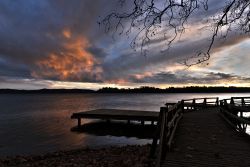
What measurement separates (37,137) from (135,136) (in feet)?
35.2

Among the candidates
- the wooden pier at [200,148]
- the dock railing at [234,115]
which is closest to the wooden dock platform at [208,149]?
the wooden pier at [200,148]

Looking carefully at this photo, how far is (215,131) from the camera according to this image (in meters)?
13.6

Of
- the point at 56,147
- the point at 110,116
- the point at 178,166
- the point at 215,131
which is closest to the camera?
the point at 178,166

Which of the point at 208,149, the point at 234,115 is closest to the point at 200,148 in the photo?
the point at 208,149

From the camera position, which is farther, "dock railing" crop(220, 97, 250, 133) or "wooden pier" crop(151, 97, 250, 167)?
"dock railing" crop(220, 97, 250, 133)

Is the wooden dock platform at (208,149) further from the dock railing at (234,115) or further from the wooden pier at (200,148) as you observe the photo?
the dock railing at (234,115)

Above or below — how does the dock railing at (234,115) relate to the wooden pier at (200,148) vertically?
above

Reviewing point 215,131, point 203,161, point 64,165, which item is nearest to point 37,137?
point 64,165

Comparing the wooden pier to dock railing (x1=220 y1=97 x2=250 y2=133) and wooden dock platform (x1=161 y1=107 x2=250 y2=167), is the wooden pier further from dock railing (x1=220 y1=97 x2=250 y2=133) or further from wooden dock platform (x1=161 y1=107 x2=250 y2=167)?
dock railing (x1=220 y1=97 x2=250 y2=133)

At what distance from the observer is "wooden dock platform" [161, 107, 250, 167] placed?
8273mm

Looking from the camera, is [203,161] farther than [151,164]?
No

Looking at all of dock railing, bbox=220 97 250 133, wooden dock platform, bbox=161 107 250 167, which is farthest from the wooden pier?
dock railing, bbox=220 97 250 133

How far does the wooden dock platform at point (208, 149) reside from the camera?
8.27 m

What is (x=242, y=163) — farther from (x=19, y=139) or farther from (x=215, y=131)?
(x=19, y=139)
